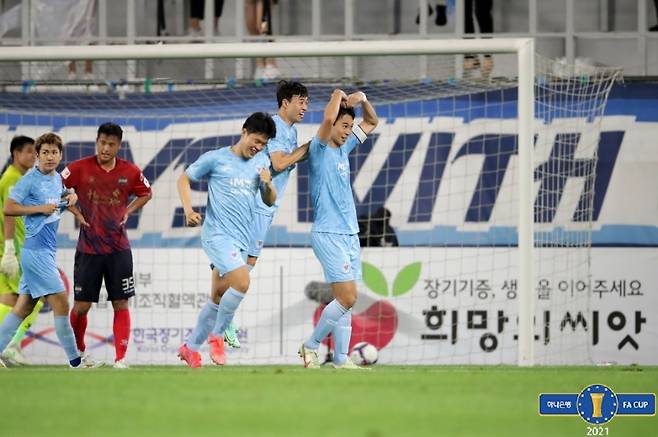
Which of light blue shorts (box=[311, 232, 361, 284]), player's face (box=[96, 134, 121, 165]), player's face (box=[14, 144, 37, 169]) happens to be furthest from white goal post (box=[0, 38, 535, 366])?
light blue shorts (box=[311, 232, 361, 284])

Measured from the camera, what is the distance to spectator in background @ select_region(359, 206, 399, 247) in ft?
48.6

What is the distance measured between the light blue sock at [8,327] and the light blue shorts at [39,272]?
0.53 m

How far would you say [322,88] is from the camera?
49.3 feet

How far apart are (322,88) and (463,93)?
4.96 feet

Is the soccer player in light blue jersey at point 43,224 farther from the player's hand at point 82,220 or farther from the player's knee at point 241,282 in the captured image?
the player's knee at point 241,282

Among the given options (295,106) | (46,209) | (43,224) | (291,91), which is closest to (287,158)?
(295,106)

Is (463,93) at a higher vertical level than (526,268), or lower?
higher

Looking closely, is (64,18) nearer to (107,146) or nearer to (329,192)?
(107,146)

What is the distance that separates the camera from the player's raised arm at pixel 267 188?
33.2ft

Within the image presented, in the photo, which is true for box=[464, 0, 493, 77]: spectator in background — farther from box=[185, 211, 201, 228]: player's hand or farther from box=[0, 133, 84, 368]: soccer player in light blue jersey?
box=[185, 211, 201, 228]: player's hand

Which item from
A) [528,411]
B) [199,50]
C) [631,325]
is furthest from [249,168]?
[631,325]

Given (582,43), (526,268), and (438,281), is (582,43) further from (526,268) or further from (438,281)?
(526,268)

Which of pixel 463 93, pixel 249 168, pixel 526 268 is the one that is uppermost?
pixel 463 93

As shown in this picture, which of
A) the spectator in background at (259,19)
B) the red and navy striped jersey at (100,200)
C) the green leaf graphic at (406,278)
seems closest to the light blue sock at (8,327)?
the red and navy striped jersey at (100,200)
